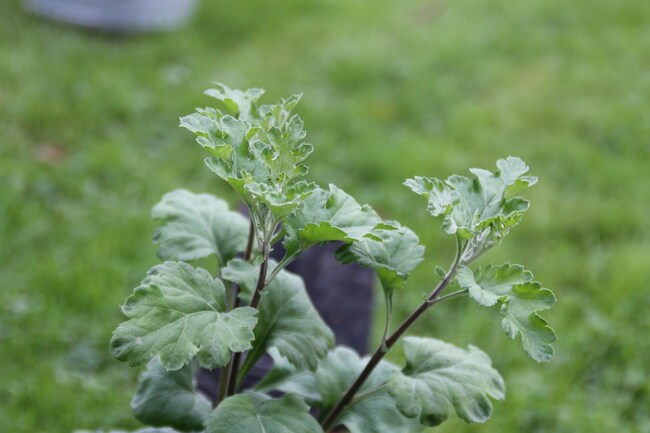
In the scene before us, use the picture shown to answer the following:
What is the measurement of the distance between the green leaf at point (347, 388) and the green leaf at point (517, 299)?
0.93 ft

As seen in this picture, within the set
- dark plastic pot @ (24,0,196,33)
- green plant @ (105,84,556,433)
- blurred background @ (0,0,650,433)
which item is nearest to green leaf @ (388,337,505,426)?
green plant @ (105,84,556,433)

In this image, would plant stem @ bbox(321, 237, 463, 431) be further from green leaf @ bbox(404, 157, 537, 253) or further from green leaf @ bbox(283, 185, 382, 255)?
green leaf @ bbox(283, 185, 382, 255)

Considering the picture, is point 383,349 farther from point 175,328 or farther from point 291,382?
point 175,328

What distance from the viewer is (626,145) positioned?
4.28 metres

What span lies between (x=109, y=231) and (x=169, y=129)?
1002 millimetres

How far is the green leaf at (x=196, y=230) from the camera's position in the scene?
146cm

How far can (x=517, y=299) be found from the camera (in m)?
1.20

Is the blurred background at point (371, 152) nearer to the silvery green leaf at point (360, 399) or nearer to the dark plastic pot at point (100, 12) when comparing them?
the dark plastic pot at point (100, 12)

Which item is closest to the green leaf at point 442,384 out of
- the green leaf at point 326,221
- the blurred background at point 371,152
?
the green leaf at point 326,221

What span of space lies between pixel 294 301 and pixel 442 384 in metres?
0.31

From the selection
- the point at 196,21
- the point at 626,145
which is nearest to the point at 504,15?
the point at 626,145

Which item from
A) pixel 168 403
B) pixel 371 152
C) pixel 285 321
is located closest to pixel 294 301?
pixel 285 321

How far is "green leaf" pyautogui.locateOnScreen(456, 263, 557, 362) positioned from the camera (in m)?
1.15

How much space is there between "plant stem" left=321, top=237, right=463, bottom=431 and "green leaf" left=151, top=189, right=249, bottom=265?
0.35 meters
